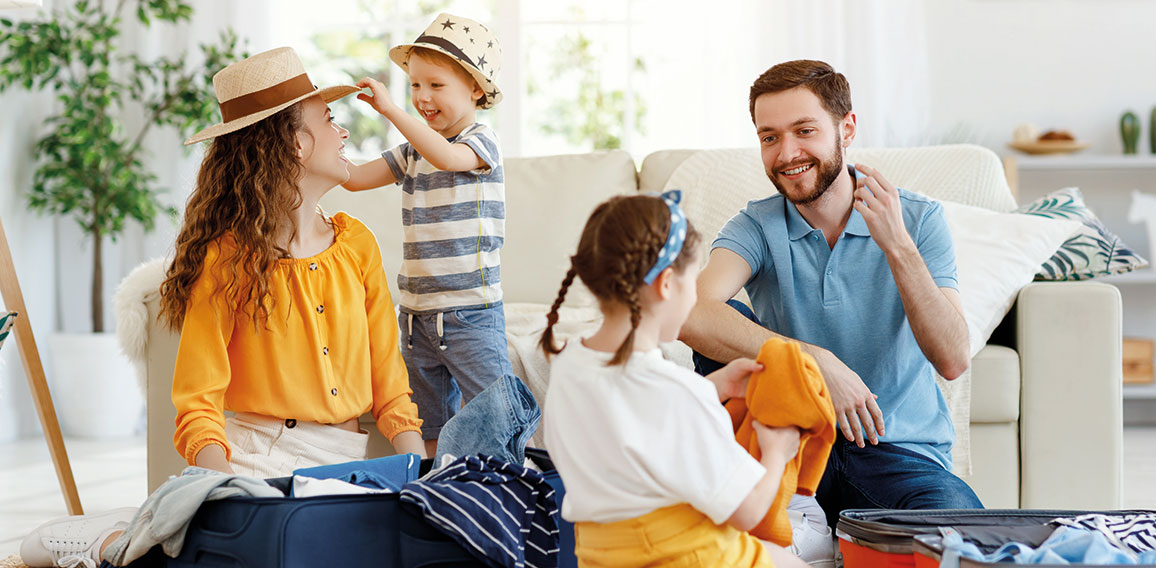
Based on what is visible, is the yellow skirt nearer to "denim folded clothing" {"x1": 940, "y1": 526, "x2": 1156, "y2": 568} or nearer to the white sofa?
"denim folded clothing" {"x1": 940, "y1": 526, "x2": 1156, "y2": 568}

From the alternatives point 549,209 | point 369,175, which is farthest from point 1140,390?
point 369,175

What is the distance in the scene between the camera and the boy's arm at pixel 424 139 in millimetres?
1700

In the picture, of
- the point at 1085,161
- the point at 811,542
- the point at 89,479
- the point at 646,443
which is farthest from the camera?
the point at 1085,161

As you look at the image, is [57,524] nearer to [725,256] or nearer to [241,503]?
[241,503]

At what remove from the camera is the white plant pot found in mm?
3617

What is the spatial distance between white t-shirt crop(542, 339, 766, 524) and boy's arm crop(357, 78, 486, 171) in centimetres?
77

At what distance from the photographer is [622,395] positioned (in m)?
1.05

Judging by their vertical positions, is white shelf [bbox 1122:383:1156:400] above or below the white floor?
above

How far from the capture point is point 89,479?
9.51 ft

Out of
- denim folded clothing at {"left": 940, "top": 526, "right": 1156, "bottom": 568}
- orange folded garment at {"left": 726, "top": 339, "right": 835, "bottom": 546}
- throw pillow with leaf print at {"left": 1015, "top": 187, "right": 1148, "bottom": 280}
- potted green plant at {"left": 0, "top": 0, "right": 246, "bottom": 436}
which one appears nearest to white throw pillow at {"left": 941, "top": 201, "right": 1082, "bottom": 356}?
throw pillow with leaf print at {"left": 1015, "top": 187, "right": 1148, "bottom": 280}

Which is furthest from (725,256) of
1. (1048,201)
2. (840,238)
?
(1048,201)

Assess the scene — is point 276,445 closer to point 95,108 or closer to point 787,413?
point 787,413

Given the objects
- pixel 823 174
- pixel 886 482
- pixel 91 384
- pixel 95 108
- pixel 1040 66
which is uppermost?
pixel 1040 66

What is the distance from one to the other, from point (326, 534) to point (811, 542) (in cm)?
74
